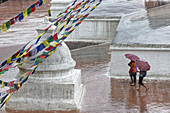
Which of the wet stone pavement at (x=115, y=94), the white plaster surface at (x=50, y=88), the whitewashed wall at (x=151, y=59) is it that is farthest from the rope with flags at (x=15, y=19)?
the whitewashed wall at (x=151, y=59)

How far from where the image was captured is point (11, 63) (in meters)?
6.71

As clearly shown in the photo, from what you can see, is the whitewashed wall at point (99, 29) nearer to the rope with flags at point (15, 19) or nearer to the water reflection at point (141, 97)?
the water reflection at point (141, 97)

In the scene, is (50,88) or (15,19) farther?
(50,88)

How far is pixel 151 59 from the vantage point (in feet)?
36.4

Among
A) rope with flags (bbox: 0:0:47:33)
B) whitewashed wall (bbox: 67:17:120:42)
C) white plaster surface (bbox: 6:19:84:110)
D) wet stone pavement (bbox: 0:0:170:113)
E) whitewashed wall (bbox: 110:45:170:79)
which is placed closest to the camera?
rope with flags (bbox: 0:0:47:33)

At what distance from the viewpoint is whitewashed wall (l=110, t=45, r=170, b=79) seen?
11000mm

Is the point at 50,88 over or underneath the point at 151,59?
over

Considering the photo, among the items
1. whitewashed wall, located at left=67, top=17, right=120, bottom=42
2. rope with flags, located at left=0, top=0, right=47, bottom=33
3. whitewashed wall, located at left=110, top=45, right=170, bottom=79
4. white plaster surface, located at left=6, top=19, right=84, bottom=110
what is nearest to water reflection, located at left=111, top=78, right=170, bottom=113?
whitewashed wall, located at left=110, top=45, right=170, bottom=79

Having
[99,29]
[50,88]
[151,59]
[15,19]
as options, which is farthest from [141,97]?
[99,29]

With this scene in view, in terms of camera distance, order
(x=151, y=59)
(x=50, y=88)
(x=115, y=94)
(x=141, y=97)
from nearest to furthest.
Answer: (x=50, y=88)
(x=141, y=97)
(x=115, y=94)
(x=151, y=59)

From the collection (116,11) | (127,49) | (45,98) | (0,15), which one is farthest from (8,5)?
(45,98)

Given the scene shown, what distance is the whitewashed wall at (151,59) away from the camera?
11000mm

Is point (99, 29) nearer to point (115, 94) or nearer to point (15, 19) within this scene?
→ point (115, 94)

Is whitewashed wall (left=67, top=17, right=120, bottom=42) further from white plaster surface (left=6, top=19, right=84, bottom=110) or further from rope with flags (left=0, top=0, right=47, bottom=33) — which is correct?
rope with flags (left=0, top=0, right=47, bottom=33)
